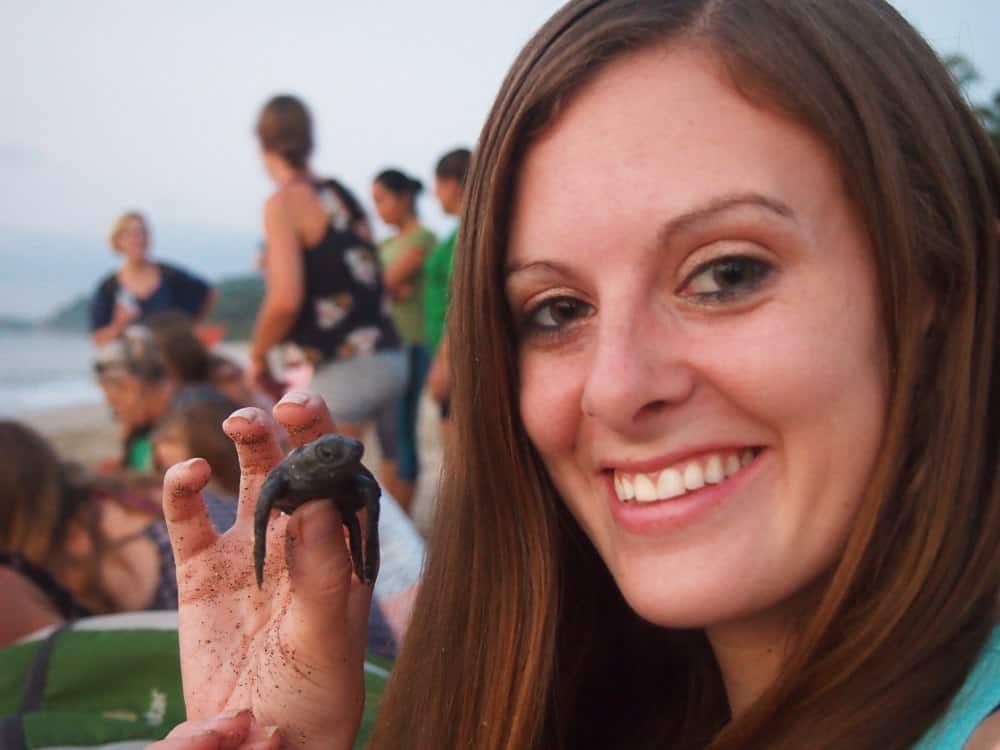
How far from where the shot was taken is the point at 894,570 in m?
1.12

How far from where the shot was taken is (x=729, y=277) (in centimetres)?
114

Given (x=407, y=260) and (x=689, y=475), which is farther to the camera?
(x=407, y=260)

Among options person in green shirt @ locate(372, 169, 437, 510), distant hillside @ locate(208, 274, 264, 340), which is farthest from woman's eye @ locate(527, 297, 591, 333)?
distant hillside @ locate(208, 274, 264, 340)

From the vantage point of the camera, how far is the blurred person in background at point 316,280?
383 cm

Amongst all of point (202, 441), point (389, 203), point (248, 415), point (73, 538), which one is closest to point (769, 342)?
point (248, 415)

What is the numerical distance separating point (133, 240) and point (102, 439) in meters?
6.33

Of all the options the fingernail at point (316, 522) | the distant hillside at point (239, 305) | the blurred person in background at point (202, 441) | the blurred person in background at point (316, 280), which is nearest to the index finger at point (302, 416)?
the fingernail at point (316, 522)

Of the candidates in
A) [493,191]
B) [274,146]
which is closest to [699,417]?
[493,191]

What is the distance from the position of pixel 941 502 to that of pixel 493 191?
689mm

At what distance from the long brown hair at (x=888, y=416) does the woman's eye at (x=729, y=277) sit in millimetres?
142

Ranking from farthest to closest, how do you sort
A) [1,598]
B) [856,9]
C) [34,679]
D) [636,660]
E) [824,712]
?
[1,598], [34,679], [636,660], [856,9], [824,712]

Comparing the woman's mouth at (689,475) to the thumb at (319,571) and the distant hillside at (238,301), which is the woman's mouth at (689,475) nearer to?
the thumb at (319,571)

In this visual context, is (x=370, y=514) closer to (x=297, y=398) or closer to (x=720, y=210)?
(x=297, y=398)

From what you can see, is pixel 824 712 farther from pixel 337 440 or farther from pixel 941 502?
pixel 337 440
